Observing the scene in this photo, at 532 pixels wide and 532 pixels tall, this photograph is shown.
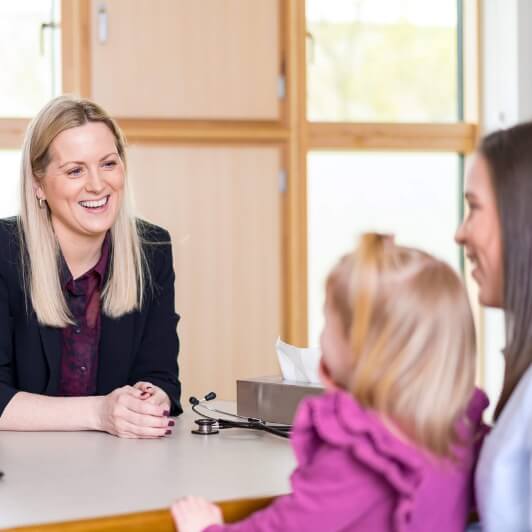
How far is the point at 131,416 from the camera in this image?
74.6 inches

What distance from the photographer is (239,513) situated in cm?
141

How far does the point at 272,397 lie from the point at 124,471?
1.42ft

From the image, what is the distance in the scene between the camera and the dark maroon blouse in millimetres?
A: 2322

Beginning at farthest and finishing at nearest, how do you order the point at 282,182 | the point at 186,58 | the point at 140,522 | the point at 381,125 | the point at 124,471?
the point at 381,125, the point at 282,182, the point at 186,58, the point at 124,471, the point at 140,522

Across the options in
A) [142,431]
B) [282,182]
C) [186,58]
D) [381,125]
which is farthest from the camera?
[381,125]

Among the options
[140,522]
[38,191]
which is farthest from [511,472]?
[38,191]

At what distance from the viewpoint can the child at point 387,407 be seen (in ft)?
3.99

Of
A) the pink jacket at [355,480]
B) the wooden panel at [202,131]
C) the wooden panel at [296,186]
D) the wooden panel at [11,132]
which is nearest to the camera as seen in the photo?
the pink jacket at [355,480]

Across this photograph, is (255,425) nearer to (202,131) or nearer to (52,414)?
(52,414)

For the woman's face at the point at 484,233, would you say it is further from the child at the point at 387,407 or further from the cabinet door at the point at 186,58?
the cabinet door at the point at 186,58

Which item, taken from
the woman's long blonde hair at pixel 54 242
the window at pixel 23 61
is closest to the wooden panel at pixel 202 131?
the window at pixel 23 61

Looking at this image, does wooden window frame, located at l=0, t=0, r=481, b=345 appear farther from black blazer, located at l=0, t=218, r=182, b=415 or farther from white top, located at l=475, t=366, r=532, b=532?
white top, located at l=475, t=366, r=532, b=532

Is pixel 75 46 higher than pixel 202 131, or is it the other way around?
pixel 75 46

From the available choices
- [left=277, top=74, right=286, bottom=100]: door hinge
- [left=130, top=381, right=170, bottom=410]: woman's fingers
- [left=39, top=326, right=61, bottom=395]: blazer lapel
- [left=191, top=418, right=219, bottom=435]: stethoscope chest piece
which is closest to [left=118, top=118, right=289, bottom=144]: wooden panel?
[left=277, top=74, right=286, bottom=100]: door hinge
